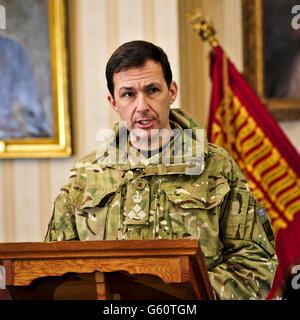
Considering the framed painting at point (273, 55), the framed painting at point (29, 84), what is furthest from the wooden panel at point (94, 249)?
the framed painting at point (273, 55)

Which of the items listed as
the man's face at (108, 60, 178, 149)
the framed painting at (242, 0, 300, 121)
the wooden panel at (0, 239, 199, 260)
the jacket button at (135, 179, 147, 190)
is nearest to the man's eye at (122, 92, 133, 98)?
the man's face at (108, 60, 178, 149)

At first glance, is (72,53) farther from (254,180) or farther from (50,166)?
(254,180)

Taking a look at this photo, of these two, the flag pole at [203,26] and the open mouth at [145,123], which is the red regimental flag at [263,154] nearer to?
the flag pole at [203,26]

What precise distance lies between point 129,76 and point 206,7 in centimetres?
208

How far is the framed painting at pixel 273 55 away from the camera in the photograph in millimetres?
3672

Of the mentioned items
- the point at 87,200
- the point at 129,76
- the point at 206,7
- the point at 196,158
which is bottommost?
the point at 87,200

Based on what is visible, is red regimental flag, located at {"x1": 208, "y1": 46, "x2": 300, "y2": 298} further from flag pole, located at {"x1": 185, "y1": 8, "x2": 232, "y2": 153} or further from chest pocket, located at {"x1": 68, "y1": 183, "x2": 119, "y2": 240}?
chest pocket, located at {"x1": 68, "y1": 183, "x2": 119, "y2": 240}

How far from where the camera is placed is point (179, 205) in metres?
2.00

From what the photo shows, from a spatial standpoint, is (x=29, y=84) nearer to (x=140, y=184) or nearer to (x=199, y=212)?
(x=140, y=184)

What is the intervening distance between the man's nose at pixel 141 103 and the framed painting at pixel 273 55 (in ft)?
6.15

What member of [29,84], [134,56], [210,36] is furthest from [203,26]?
[134,56]

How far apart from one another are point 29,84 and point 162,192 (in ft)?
4.62

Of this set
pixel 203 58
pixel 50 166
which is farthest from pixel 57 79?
pixel 203 58

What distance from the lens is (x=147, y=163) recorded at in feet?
6.78
